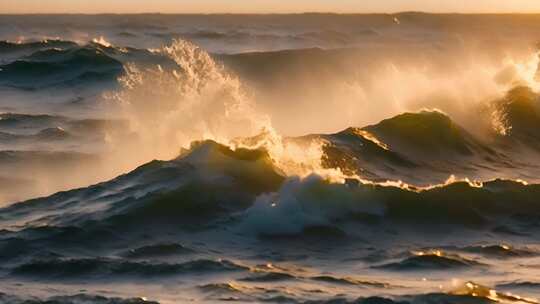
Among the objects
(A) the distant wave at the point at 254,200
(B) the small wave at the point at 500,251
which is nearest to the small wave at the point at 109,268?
(A) the distant wave at the point at 254,200

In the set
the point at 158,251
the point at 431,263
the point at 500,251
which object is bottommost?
the point at 431,263

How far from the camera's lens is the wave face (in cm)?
1132

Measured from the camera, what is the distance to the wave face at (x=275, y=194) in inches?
446

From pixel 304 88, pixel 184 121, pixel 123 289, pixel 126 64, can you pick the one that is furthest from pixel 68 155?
pixel 126 64

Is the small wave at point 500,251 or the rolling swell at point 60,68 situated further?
the rolling swell at point 60,68

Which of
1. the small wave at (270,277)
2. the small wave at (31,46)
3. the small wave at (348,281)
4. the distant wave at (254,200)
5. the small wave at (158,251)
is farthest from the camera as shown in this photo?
the small wave at (31,46)

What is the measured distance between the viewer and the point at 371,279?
11406 millimetres

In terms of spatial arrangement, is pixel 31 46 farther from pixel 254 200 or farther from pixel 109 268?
pixel 109 268

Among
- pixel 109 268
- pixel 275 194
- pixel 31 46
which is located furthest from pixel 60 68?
pixel 109 268

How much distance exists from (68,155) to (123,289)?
13.2 metres

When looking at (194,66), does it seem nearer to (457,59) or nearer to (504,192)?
(457,59)

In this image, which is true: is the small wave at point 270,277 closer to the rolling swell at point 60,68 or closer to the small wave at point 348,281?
the small wave at point 348,281

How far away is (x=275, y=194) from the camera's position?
48.9 ft

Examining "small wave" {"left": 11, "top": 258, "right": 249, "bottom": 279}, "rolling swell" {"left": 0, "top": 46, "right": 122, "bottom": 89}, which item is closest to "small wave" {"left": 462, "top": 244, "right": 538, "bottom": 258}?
"small wave" {"left": 11, "top": 258, "right": 249, "bottom": 279}
